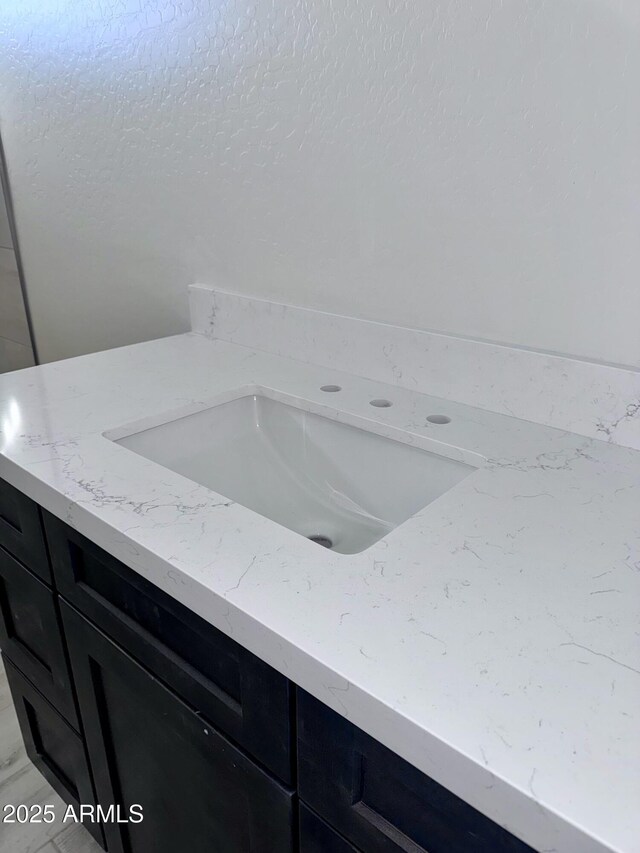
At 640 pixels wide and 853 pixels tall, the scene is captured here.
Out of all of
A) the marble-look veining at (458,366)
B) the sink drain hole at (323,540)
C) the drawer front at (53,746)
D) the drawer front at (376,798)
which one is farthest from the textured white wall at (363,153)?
the drawer front at (53,746)

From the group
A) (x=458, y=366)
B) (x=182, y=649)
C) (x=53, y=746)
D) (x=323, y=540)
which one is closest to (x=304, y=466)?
(x=323, y=540)

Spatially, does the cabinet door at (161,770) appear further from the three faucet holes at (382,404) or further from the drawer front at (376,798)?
the three faucet holes at (382,404)

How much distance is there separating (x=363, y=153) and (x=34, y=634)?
97cm

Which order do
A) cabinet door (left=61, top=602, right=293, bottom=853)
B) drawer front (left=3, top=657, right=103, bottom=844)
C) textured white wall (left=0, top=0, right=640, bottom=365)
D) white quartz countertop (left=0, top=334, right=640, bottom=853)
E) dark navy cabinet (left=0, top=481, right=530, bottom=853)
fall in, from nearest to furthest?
white quartz countertop (left=0, top=334, right=640, bottom=853), dark navy cabinet (left=0, top=481, right=530, bottom=853), cabinet door (left=61, top=602, right=293, bottom=853), textured white wall (left=0, top=0, right=640, bottom=365), drawer front (left=3, top=657, right=103, bottom=844)

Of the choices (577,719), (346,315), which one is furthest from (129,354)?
(577,719)

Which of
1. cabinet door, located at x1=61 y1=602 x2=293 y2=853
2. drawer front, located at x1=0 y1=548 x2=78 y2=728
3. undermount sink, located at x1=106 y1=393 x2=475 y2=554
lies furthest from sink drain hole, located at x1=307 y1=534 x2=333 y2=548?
drawer front, located at x1=0 y1=548 x2=78 y2=728

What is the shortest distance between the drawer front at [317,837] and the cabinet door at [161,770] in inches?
0.6

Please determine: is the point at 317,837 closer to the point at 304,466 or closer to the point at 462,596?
the point at 462,596

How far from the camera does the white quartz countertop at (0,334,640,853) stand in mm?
409

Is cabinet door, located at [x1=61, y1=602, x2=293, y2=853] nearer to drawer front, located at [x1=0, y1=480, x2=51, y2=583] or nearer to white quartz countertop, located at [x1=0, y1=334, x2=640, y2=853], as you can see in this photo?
drawer front, located at [x1=0, y1=480, x2=51, y2=583]

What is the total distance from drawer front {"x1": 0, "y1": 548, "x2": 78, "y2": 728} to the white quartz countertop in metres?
0.23

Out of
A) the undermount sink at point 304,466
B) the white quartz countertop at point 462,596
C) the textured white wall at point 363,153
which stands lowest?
the undermount sink at point 304,466

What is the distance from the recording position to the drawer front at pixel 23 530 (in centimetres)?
87

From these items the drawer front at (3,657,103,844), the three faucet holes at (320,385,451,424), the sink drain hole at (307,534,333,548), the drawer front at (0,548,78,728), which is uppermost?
the three faucet holes at (320,385,451,424)
